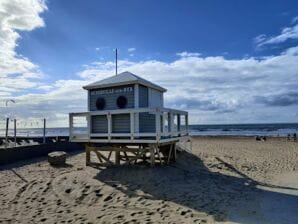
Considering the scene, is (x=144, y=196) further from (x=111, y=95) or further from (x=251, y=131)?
(x=251, y=131)

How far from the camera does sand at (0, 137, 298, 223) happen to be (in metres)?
7.10

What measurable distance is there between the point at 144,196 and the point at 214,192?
195 centimetres

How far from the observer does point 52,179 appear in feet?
35.0

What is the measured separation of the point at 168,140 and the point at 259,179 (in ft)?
11.8

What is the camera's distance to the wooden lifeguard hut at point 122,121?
38.8 feet

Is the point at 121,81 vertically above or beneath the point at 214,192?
above

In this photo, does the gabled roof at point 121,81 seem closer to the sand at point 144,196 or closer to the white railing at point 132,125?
the white railing at point 132,125

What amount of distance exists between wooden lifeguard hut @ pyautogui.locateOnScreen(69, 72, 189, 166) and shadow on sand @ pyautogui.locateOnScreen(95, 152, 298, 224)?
0.91 metres

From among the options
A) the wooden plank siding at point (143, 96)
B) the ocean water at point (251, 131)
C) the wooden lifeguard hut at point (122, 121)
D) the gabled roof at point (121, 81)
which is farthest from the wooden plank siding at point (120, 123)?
the ocean water at point (251, 131)

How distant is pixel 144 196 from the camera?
333 inches

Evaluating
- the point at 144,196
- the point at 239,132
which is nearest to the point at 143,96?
the point at 144,196

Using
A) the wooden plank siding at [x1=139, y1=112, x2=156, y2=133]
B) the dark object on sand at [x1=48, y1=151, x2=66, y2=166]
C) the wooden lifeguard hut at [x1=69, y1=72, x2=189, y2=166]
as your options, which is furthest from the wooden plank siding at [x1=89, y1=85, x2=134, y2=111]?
the dark object on sand at [x1=48, y1=151, x2=66, y2=166]

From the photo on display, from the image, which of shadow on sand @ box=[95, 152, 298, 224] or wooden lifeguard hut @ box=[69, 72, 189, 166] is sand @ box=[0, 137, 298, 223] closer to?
shadow on sand @ box=[95, 152, 298, 224]

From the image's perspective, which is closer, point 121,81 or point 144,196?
point 144,196
